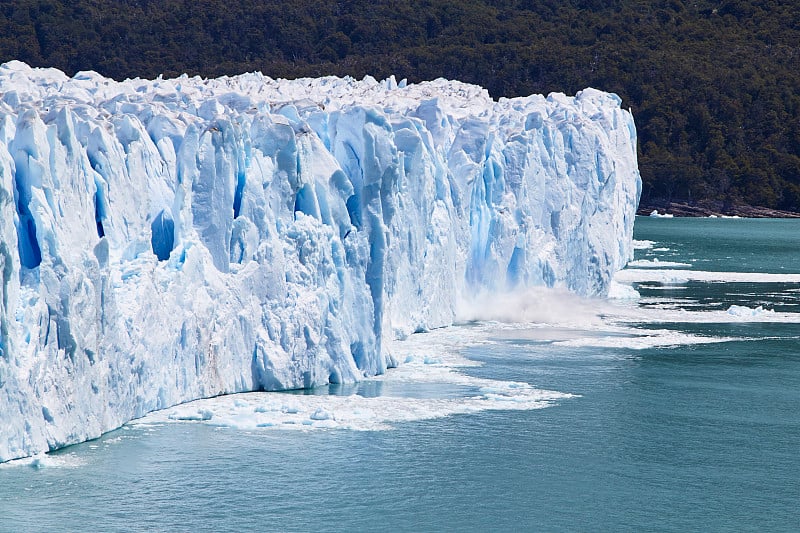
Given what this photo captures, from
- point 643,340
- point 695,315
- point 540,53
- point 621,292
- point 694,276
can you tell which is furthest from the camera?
point 540,53

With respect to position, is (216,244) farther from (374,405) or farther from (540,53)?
(540,53)

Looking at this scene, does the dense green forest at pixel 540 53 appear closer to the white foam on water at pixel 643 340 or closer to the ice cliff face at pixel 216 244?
the ice cliff face at pixel 216 244

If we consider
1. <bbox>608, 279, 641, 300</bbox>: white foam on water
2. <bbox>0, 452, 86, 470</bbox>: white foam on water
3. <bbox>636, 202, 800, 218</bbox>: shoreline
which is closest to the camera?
<bbox>0, 452, 86, 470</bbox>: white foam on water

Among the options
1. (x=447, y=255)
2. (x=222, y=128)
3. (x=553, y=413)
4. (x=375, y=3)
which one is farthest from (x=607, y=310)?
(x=375, y=3)

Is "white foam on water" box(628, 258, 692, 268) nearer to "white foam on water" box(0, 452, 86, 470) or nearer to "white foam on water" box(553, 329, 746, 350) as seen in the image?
"white foam on water" box(553, 329, 746, 350)

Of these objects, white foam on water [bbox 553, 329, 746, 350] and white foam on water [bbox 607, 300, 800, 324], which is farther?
white foam on water [bbox 607, 300, 800, 324]

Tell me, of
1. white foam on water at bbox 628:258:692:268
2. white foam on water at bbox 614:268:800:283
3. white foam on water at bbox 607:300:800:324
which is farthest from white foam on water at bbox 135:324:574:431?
white foam on water at bbox 628:258:692:268

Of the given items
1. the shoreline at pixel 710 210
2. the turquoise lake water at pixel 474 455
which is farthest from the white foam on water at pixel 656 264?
the shoreline at pixel 710 210

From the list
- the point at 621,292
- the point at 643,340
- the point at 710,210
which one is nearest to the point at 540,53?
the point at 710,210
